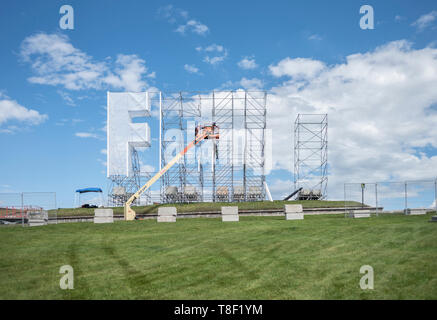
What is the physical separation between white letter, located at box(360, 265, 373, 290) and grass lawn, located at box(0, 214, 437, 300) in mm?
133

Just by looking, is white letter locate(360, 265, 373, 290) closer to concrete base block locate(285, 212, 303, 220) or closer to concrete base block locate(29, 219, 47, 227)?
concrete base block locate(285, 212, 303, 220)

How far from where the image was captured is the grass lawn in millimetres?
6781

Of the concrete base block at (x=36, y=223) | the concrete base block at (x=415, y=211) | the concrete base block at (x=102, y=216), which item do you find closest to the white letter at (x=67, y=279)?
the concrete base block at (x=102, y=216)

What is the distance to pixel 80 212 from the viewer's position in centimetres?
3562

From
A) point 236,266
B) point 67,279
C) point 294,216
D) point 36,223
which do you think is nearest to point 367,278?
point 236,266

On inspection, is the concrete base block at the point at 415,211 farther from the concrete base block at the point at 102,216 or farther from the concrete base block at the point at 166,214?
the concrete base block at the point at 102,216

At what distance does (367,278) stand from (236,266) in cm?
303

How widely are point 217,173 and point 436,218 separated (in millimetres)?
28211

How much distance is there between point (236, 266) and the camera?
860 cm

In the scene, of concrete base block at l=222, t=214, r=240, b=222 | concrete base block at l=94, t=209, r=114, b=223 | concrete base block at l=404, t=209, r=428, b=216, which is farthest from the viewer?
concrete base block at l=94, t=209, r=114, b=223

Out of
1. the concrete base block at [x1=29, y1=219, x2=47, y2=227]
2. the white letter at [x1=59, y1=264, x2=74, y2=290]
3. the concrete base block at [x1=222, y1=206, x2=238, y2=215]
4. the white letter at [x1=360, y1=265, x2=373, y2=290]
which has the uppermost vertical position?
the white letter at [x1=360, y1=265, x2=373, y2=290]

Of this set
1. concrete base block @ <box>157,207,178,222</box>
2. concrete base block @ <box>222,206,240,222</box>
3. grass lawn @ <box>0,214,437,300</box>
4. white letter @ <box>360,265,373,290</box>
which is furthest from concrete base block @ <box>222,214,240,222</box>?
white letter @ <box>360,265,373,290</box>
